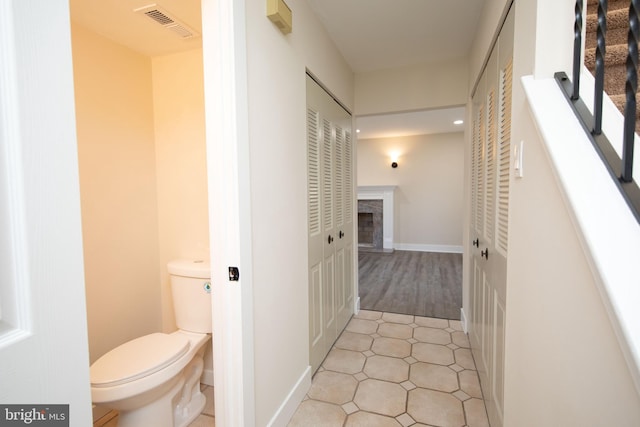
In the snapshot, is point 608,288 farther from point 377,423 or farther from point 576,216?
point 377,423

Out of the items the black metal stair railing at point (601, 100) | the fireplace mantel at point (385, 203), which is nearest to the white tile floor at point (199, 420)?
the black metal stair railing at point (601, 100)

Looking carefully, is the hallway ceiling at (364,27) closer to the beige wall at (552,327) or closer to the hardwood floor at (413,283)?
the beige wall at (552,327)

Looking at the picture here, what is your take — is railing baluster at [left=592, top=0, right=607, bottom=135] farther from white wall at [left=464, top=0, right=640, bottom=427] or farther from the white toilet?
the white toilet

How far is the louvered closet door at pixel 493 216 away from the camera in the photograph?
1311 mm

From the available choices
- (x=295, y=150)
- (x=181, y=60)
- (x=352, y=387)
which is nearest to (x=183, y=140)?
(x=181, y=60)

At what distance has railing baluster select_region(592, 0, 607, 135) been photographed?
0.69 metres

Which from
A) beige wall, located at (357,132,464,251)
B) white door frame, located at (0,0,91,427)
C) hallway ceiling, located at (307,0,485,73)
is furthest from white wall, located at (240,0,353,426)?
beige wall, located at (357,132,464,251)

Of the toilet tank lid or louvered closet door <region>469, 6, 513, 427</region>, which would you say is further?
the toilet tank lid

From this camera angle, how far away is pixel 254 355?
4.31 ft

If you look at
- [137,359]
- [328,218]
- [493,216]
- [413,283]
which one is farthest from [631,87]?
[413,283]

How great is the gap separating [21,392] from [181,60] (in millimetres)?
1991

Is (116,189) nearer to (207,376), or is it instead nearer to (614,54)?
(207,376)

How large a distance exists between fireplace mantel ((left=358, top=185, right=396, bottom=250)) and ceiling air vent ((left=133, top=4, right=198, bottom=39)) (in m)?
5.03

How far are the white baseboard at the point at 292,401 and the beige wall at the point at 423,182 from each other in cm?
491
